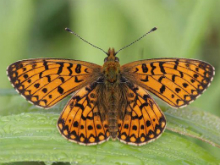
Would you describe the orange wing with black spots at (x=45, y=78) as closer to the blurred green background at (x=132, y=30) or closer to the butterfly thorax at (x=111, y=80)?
the butterfly thorax at (x=111, y=80)

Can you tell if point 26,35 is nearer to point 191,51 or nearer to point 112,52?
point 112,52

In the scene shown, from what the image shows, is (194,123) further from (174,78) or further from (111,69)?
(111,69)

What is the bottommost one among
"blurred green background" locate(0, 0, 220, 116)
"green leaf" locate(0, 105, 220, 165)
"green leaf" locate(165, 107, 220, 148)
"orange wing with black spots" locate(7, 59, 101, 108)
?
"green leaf" locate(0, 105, 220, 165)

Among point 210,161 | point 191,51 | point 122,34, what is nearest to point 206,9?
point 191,51

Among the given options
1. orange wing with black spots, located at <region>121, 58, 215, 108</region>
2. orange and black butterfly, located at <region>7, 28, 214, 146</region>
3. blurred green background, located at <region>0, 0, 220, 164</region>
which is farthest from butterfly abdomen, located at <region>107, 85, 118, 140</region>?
blurred green background, located at <region>0, 0, 220, 164</region>

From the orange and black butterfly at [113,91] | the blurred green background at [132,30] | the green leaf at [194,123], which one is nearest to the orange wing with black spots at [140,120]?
the orange and black butterfly at [113,91]

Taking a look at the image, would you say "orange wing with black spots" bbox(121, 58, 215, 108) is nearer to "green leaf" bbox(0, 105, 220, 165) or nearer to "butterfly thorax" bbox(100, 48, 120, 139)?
"butterfly thorax" bbox(100, 48, 120, 139)
